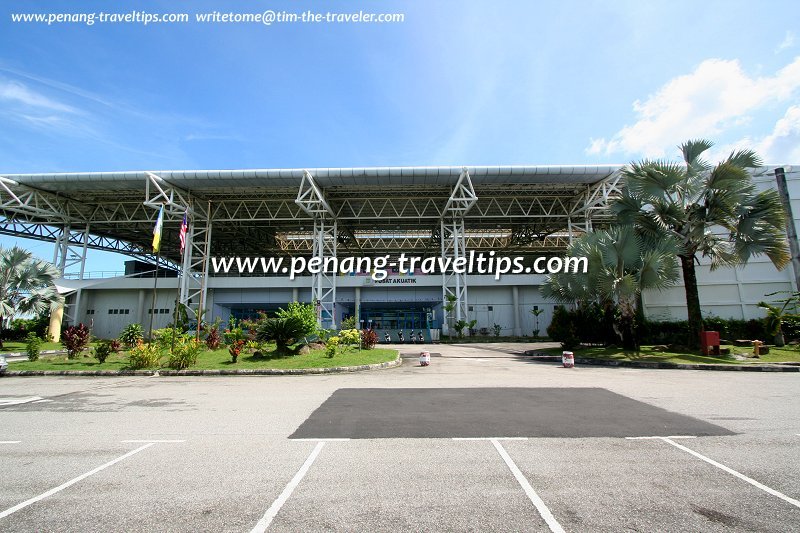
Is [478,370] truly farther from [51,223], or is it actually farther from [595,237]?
[51,223]

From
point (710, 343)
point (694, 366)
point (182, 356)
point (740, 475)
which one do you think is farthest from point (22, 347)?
point (710, 343)

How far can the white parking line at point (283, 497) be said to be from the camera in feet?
9.27

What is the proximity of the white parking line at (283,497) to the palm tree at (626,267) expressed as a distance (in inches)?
615

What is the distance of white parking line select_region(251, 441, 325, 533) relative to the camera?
9.27 feet

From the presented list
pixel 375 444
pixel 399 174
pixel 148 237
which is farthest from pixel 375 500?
pixel 148 237

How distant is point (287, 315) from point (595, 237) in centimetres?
1425

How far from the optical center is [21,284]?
2164cm

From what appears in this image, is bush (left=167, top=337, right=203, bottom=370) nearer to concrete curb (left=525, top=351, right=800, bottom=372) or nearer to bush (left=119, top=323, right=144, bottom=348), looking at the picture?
bush (left=119, top=323, right=144, bottom=348)

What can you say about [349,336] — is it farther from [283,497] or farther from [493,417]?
[283,497]

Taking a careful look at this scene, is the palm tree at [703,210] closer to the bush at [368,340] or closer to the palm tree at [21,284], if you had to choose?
the bush at [368,340]

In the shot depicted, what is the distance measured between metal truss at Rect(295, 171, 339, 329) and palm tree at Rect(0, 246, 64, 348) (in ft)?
52.1

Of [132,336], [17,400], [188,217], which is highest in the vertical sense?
[188,217]

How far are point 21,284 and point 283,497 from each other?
90.7 feet

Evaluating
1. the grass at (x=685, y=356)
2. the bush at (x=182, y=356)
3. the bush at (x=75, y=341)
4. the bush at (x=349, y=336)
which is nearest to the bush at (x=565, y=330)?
the grass at (x=685, y=356)
